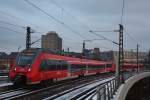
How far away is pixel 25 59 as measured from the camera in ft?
89.5

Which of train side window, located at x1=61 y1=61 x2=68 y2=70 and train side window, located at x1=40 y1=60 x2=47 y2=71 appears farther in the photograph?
train side window, located at x1=61 y1=61 x2=68 y2=70

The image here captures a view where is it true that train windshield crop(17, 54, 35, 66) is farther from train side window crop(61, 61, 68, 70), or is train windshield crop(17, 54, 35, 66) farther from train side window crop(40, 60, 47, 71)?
train side window crop(61, 61, 68, 70)

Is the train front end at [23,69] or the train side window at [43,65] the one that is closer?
the train front end at [23,69]

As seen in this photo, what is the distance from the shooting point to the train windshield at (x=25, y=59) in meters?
27.0

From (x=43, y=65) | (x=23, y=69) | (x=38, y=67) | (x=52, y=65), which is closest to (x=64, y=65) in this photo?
(x=52, y=65)

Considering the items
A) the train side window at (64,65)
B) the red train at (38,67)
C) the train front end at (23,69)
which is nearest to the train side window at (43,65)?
the red train at (38,67)

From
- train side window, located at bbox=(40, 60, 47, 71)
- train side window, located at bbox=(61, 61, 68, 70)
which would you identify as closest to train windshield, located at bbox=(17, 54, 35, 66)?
train side window, located at bbox=(40, 60, 47, 71)

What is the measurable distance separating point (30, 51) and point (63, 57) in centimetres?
795

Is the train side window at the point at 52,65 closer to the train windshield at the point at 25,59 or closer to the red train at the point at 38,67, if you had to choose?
the red train at the point at 38,67

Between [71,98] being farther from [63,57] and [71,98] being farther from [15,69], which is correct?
[63,57]

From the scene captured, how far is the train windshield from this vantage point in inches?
1062

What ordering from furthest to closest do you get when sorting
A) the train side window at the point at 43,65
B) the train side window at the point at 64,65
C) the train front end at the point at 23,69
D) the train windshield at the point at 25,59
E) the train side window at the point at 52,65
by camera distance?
the train side window at the point at 64,65, the train side window at the point at 52,65, the train side window at the point at 43,65, the train windshield at the point at 25,59, the train front end at the point at 23,69

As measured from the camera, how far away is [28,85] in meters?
27.8

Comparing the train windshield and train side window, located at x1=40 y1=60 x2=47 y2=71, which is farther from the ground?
the train windshield
